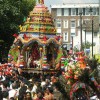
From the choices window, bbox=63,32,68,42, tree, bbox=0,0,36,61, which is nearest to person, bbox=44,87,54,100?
tree, bbox=0,0,36,61

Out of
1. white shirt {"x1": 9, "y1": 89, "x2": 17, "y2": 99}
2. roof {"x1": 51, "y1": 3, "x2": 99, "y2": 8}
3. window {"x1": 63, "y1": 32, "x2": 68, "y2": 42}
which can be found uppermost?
roof {"x1": 51, "y1": 3, "x2": 99, "y2": 8}

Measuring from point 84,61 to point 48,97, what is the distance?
1.40 meters

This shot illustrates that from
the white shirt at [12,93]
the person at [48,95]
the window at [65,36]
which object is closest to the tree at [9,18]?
the white shirt at [12,93]

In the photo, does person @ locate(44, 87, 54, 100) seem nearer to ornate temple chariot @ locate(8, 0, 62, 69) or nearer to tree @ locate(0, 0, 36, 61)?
ornate temple chariot @ locate(8, 0, 62, 69)

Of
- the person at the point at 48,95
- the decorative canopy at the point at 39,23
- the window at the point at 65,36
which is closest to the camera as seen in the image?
the person at the point at 48,95

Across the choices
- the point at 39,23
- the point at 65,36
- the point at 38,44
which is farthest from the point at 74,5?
the point at 38,44

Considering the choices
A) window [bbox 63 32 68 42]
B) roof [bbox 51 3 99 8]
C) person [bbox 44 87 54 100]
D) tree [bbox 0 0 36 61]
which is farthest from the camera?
window [bbox 63 32 68 42]

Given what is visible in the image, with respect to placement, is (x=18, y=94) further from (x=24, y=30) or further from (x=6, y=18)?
(x=6, y=18)

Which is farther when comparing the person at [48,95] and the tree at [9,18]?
the tree at [9,18]

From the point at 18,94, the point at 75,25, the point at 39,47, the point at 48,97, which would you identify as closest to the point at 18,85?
the point at 18,94

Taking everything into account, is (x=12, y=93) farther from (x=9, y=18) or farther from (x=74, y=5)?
(x=74, y=5)

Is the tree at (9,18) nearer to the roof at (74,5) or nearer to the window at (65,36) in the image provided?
the window at (65,36)

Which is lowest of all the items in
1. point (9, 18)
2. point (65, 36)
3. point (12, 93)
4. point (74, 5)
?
point (65, 36)

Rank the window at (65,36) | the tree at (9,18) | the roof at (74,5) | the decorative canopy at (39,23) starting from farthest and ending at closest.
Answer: the window at (65,36), the roof at (74,5), the tree at (9,18), the decorative canopy at (39,23)
